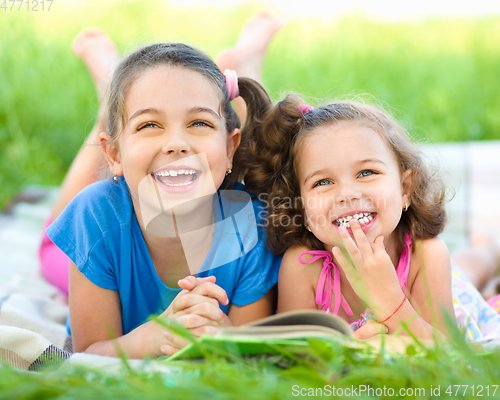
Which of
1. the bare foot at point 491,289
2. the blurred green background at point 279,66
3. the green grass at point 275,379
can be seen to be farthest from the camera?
the blurred green background at point 279,66

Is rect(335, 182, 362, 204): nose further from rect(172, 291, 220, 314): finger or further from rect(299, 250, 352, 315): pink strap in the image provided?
rect(172, 291, 220, 314): finger

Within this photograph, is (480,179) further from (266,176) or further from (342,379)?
(342,379)

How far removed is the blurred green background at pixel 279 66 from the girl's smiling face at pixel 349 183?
5.12 feet

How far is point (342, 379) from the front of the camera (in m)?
0.75

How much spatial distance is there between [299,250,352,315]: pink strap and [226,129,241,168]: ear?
1.32ft

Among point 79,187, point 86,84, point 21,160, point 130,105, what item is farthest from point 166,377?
point 86,84

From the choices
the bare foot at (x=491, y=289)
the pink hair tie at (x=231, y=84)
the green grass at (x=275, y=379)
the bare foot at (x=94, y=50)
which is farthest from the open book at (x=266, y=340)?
the bare foot at (x=94, y=50)

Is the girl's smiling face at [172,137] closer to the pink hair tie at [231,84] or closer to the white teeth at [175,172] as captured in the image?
the white teeth at [175,172]

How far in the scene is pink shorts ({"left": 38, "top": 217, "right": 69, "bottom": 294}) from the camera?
2018 mm

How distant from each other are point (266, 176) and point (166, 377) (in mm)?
968

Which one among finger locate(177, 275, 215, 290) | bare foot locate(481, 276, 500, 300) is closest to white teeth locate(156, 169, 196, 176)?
finger locate(177, 275, 215, 290)

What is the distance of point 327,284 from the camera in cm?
150

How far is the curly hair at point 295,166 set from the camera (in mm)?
1513

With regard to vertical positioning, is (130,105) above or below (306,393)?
above
